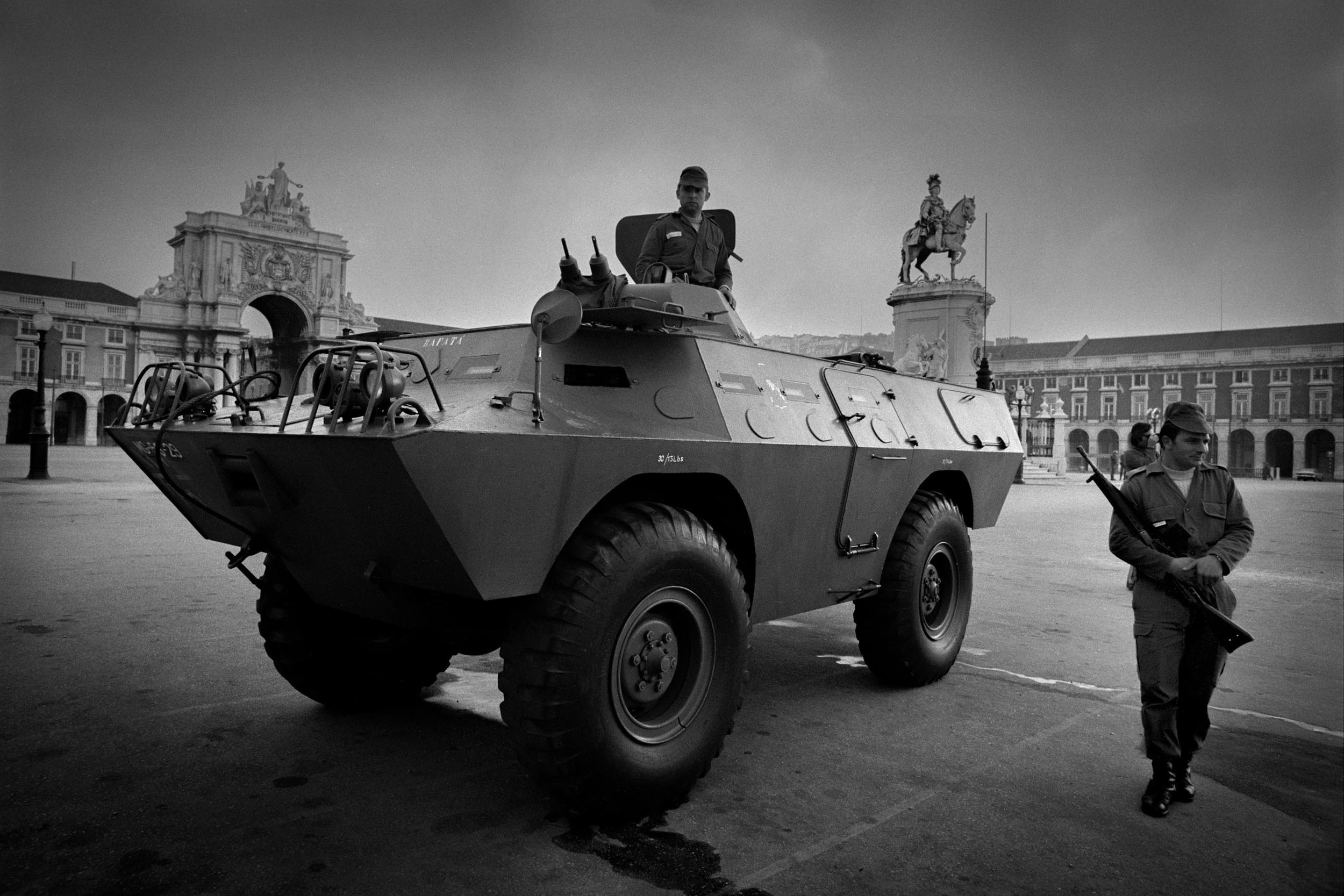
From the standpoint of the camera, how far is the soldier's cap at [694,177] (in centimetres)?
516

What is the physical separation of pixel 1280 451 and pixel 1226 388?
4.96 meters

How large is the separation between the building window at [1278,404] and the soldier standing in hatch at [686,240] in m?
63.9

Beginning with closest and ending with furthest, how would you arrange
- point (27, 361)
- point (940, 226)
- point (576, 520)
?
point (576, 520), point (940, 226), point (27, 361)

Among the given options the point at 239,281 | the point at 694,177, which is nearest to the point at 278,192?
the point at 239,281

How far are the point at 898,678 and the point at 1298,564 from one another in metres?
8.34

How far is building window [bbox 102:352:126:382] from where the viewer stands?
173 feet

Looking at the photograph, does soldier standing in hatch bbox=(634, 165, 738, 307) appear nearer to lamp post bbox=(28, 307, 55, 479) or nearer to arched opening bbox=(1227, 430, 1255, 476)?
lamp post bbox=(28, 307, 55, 479)

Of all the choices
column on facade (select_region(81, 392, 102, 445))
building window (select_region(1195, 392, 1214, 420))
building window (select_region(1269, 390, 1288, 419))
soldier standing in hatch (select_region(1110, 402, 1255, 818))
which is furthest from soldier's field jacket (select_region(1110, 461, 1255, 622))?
building window (select_region(1195, 392, 1214, 420))

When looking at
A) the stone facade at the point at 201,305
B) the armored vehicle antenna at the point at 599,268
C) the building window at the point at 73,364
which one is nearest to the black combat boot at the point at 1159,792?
the armored vehicle antenna at the point at 599,268

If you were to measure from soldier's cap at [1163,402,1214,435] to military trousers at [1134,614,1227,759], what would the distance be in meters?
0.72

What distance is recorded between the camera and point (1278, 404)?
57.8 m

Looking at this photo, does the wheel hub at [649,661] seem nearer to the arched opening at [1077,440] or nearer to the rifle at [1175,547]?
the rifle at [1175,547]

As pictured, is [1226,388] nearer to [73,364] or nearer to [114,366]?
[114,366]

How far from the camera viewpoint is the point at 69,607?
6574mm
